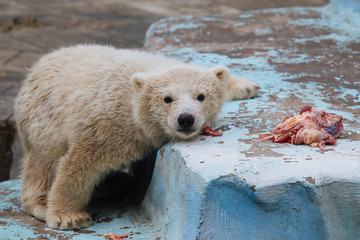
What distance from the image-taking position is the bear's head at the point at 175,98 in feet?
10.3

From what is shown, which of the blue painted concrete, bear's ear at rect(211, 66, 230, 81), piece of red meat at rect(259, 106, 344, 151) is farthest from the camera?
bear's ear at rect(211, 66, 230, 81)

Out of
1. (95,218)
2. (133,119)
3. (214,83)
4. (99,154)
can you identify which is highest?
(214,83)

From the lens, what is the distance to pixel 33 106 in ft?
12.9

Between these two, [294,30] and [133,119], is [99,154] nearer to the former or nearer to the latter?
[133,119]

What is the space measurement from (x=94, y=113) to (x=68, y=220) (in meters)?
0.70

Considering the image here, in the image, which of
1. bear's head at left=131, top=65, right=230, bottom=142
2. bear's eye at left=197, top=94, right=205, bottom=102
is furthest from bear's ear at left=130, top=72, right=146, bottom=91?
bear's eye at left=197, top=94, right=205, bottom=102

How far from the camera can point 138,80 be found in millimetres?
3324

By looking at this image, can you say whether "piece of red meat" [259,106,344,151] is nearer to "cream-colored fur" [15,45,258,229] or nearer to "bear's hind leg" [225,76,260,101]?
"cream-colored fur" [15,45,258,229]

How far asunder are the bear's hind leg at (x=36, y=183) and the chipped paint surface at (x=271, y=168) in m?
0.82

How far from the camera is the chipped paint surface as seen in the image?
2.52 meters

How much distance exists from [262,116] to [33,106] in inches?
64.8

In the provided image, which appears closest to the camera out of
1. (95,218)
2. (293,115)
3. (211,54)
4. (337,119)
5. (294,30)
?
(337,119)

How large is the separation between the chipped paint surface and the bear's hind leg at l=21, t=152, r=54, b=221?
0.82m

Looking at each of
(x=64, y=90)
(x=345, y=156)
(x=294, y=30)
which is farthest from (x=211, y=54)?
(x=345, y=156)
